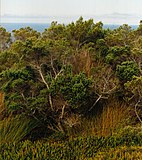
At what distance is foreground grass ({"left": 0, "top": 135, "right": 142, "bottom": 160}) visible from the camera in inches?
138

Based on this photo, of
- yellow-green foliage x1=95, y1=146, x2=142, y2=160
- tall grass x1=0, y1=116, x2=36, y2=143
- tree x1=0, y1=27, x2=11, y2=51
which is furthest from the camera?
tree x1=0, y1=27, x2=11, y2=51

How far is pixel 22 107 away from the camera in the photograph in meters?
4.48

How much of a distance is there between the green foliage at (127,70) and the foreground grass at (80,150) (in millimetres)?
1052

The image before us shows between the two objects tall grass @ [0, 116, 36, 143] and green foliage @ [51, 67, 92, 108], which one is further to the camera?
green foliage @ [51, 67, 92, 108]

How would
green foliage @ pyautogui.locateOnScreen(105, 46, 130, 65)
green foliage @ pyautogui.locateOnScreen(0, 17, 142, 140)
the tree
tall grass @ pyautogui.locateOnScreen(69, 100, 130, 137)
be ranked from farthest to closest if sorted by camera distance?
the tree, green foliage @ pyautogui.locateOnScreen(105, 46, 130, 65), green foliage @ pyautogui.locateOnScreen(0, 17, 142, 140), tall grass @ pyautogui.locateOnScreen(69, 100, 130, 137)

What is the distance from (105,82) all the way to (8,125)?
133cm

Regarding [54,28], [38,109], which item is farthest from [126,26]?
[38,109]

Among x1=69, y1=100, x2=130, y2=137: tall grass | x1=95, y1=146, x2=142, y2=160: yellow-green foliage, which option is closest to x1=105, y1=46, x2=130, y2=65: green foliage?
x1=69, y1=100, x2=130, y2=137: tall grass

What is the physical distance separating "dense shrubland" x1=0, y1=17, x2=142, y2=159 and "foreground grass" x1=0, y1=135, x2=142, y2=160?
0.36m

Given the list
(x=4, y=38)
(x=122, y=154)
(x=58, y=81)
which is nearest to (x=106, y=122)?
(x=58, y=81)

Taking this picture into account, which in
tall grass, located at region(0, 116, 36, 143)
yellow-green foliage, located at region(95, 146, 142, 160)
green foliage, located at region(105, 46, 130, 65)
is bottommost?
tall grass, located at region(0, 116, 36, 143)

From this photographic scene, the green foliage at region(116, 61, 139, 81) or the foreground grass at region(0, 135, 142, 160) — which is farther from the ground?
the green foliage at region(116, 61, 139, 81)

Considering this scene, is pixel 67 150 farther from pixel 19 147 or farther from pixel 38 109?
pixel 38 109

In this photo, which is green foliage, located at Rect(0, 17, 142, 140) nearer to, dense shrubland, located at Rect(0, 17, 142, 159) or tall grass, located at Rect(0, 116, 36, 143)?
dense shrubland, located at Rect(0, 17, 142, 159)
